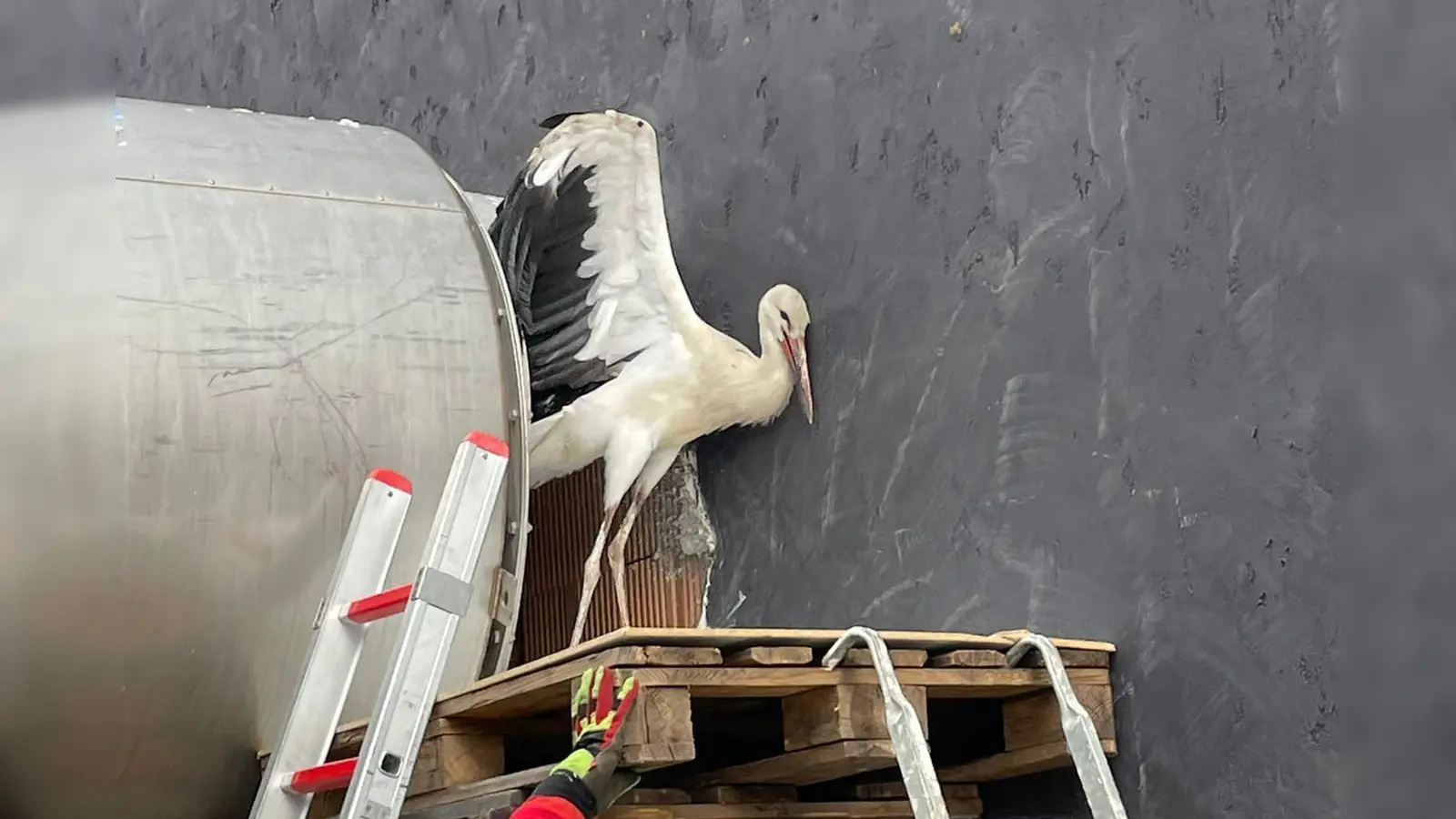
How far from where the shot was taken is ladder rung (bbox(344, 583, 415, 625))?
1868 millimetres

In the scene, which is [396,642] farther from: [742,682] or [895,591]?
[895,591]

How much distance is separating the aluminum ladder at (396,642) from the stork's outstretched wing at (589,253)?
0.89 metres

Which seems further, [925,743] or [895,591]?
[895,591]

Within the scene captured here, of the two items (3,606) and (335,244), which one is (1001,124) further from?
(3,606)

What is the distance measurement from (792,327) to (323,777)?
1285mm

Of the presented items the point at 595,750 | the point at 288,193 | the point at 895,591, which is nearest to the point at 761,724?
the point at 895,591

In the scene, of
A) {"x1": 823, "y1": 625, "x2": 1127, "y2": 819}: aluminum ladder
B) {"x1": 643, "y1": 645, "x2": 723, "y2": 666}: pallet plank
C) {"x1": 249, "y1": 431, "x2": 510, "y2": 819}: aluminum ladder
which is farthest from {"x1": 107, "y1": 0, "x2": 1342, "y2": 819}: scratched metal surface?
{"x1": 249, "y1": 431, "x2": 510, "y2": 819}: aluminum ladder

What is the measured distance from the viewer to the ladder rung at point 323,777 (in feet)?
6.00

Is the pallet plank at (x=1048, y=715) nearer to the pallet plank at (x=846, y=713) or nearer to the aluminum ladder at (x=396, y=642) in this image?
the pallet plank at (x=846, y=713)

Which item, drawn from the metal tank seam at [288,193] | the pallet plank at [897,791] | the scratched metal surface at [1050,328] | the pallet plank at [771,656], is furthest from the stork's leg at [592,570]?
the pallet plank at [771,656]

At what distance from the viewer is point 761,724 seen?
89.0 inches

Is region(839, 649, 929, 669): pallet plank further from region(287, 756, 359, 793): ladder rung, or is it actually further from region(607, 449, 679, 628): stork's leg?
region(607, 449, 679, 628): stork's leg

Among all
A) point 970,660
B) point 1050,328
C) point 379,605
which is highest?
point 1050,328

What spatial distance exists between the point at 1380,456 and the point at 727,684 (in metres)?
0.78
